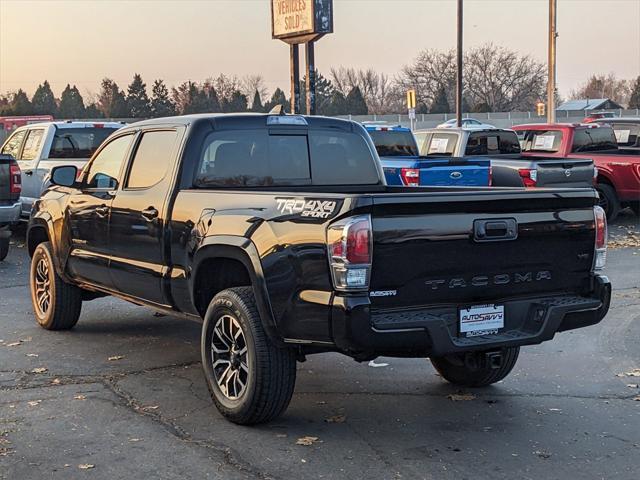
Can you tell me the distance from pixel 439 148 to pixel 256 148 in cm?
1107

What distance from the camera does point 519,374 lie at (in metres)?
6.79

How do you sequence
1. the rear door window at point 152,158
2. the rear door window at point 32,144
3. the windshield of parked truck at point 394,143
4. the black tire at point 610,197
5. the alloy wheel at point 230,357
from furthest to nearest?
the black tire at point 610,197
the windshield of parked truck at point 394,143
the rear door window at point 32,144
the rear door window at point 152,158
the alloy wheel at point 230,357

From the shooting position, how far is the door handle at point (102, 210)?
7075 millimetres

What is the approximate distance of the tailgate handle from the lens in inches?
197

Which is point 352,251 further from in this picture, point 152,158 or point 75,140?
point 75,140

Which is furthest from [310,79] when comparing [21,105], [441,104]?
[441,104]

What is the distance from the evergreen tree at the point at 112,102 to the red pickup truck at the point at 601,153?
56.3m

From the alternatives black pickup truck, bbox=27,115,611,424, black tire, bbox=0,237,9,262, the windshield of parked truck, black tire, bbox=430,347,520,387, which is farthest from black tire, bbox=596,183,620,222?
black tire, bbox=430,347,520,387

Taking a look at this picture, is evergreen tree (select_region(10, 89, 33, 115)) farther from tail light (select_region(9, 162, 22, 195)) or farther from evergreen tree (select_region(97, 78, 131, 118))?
tail light (select_region(9, 162, 22, 195))

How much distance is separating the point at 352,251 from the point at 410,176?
829cm

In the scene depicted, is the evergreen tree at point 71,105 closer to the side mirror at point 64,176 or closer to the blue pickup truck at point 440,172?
the blue pickup truck at point 440,172

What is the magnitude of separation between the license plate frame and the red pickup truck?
40.9 feet

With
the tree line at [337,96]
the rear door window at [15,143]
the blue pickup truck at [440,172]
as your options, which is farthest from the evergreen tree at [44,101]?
the blue pickup truck at [440,172]

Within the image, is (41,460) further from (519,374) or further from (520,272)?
(519,374)
